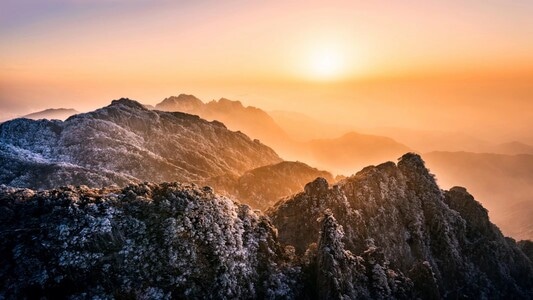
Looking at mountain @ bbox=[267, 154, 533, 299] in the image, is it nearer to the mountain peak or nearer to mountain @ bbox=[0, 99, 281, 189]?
the mountain peak

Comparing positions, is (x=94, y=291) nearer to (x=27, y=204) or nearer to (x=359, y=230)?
(x=27, y=204)

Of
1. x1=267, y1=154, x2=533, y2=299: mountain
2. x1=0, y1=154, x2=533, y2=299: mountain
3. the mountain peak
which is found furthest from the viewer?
the mountain peak

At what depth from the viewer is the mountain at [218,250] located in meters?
35.7

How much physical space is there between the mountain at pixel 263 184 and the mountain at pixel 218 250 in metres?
79.8

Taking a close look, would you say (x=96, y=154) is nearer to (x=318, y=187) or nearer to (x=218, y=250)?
(x=318, y=187)

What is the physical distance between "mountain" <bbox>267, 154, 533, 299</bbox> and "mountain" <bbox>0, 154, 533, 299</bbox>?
23 cm

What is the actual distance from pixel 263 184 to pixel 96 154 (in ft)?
236

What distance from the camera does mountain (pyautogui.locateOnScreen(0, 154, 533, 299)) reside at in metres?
35.7

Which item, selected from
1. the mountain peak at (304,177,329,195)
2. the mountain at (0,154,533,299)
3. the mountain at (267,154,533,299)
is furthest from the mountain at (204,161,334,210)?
the mountain at (0,154,533,299)

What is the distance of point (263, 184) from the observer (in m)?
162

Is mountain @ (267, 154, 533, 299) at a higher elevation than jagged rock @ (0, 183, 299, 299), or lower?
higher

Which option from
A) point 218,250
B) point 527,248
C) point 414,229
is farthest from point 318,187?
point 527,248

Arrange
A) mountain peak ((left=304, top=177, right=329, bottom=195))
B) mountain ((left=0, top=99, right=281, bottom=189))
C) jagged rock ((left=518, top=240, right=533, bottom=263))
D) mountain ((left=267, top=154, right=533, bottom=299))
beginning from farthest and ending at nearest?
1. mountain ((left=0, top=99, right=281, bottom=189))
2. jagged rock ((left=518, top=240, right=533, bottom=263))
3. mountain peak ((left=304, top=177, right=329, bottom=195))
4. mountain ((left=267, top=154, right=533, bottom=299))

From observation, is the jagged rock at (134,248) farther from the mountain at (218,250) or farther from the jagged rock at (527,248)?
the jagged rock at (527,248)
